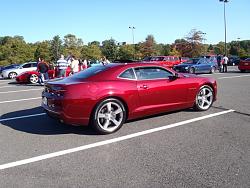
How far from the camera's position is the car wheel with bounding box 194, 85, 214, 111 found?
27.9ft

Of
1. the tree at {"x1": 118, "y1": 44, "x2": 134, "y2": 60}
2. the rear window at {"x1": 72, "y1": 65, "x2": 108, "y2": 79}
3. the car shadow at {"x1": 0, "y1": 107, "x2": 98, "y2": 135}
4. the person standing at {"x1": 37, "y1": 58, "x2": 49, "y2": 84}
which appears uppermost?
the tree at {"x1": 118, "y1": 44, "x2": 134, "y2": 60}

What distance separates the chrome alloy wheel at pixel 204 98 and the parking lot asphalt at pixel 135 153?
0.30m

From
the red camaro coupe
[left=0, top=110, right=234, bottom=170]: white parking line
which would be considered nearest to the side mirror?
the red camaro coupe

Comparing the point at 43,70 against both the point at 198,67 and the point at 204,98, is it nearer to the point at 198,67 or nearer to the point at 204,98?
the point at 204,98

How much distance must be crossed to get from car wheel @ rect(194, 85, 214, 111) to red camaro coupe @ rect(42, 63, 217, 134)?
0.36m

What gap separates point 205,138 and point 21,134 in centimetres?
354

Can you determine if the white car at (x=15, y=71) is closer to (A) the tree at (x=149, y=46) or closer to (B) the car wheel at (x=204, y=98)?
A: (B) the car wheel at (x=204, y=98)

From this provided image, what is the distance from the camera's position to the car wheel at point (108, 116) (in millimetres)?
6543

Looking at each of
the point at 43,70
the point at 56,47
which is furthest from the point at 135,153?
the point at 56,47

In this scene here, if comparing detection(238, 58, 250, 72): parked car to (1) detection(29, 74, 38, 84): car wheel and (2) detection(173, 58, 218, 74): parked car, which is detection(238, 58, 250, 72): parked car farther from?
(1) detection(29, 74, 38, 84): car wheel

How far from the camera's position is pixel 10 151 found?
5.71 m

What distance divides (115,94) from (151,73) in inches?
47.9

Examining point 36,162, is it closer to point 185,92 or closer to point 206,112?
point 185,92

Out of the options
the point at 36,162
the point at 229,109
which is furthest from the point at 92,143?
the point at 229,109
